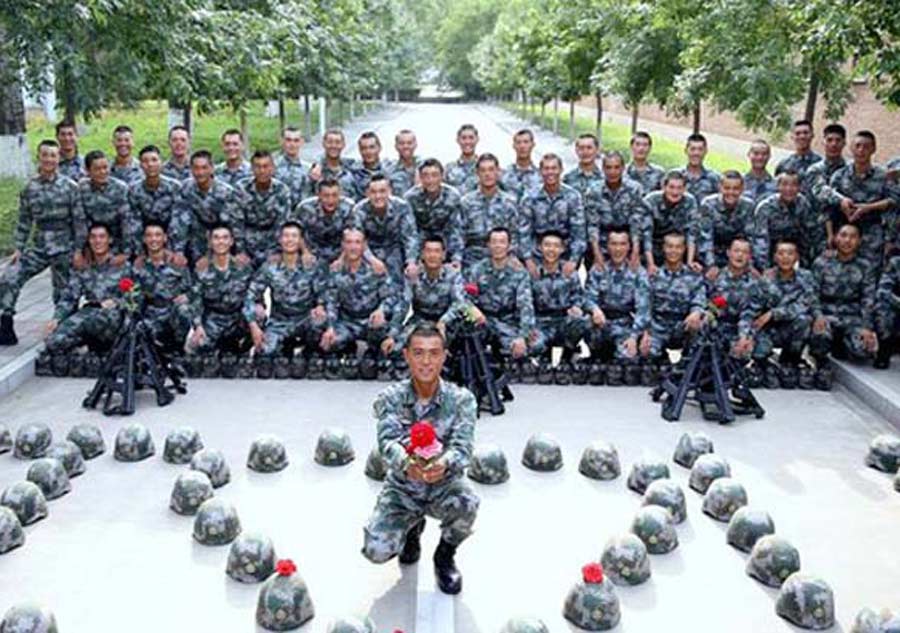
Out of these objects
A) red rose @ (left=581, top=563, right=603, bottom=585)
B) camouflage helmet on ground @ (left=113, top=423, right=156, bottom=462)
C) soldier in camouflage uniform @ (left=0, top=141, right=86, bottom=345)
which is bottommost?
camouflage helmet on ground @ (left=113, top=423, right=156, bottom=462)

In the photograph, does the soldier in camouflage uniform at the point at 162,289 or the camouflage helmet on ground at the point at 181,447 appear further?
the soldier in camouflage uniform at the point at 162,289

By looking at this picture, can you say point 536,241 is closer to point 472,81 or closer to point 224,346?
point 224,346

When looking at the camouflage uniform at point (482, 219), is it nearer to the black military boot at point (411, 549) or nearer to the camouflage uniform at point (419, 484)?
the black military boot at point (411, 549)

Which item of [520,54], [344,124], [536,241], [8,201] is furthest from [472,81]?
[536,241]

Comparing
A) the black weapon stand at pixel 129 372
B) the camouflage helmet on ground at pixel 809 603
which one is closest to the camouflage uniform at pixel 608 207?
the black weapon stand at pixel 129 372

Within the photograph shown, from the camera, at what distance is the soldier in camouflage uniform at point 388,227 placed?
31.2ft

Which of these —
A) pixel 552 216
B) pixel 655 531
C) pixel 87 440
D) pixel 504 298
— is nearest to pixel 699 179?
pixel 552 216

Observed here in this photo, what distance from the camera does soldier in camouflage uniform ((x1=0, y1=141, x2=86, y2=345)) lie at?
9797 millimetres

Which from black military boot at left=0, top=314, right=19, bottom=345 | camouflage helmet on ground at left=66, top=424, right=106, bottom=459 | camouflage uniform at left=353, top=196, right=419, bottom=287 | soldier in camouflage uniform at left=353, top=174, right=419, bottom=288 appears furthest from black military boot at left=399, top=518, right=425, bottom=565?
black military boot at left=0, top=314, right=19, bottom=345

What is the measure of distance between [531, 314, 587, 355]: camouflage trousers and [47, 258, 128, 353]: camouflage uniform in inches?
153

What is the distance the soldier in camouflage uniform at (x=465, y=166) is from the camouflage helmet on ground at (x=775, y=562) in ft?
20.2

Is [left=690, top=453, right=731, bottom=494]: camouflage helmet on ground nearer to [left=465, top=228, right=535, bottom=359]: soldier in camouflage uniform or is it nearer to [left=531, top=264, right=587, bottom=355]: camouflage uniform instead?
[left=465, top=228, right=535, bottom=359]: soldier in camouflage uniform

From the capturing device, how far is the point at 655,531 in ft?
19.7

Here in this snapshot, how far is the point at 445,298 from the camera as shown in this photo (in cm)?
910
